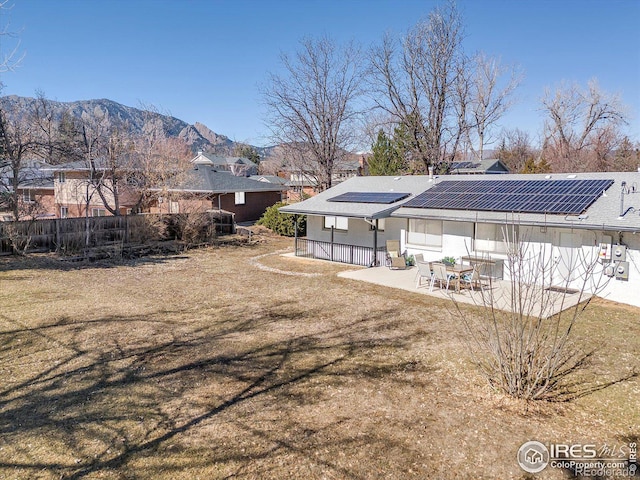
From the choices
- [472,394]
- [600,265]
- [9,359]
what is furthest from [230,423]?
[600,265]

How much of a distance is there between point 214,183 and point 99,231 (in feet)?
32.1

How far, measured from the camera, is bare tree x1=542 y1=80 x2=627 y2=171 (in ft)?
130

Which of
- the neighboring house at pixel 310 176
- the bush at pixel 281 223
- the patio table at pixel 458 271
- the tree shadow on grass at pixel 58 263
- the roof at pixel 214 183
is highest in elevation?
the neighboring house at pixel 310 176

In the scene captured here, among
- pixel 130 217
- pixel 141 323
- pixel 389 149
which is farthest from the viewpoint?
pixel 389 149

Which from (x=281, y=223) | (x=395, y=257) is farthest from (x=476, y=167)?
(x=395, y=257)

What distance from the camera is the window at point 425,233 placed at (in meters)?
15.7

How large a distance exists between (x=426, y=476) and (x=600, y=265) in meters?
10.1

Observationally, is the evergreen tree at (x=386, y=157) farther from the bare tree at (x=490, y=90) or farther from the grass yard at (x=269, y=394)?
the grass yard at (x=269, y=394)

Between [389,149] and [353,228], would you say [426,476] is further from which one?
[389,149]

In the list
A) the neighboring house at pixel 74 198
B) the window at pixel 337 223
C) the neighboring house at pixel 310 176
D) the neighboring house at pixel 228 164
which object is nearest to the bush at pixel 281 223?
the neighboring house at pixel 310 176

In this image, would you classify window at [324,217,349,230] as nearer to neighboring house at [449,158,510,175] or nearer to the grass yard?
the grass yard

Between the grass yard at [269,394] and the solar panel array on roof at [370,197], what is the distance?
683 centimetres

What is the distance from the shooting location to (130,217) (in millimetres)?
21219

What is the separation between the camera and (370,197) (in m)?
18.2
